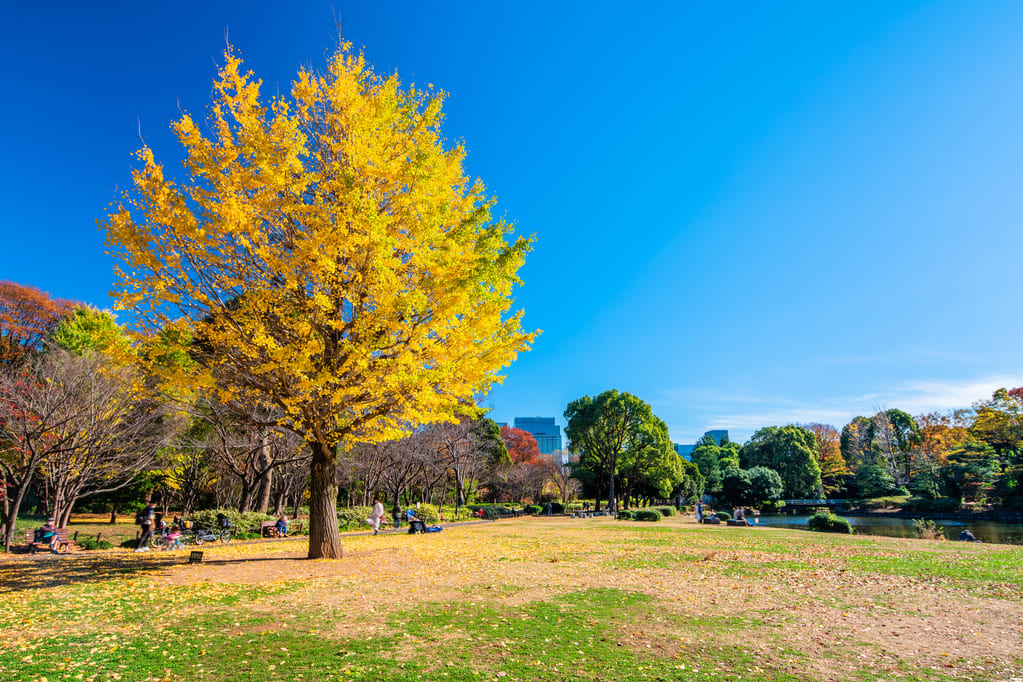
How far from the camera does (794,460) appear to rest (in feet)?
210

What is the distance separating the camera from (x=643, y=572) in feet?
36.4

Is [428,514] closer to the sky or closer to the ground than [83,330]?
closer to the ground

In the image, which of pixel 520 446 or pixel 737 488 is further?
pixel 520 446

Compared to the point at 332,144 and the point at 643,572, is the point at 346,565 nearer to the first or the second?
the point at 643,572

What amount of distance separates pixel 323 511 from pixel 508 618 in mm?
7209

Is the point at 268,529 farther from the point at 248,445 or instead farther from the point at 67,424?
the point at 67,424

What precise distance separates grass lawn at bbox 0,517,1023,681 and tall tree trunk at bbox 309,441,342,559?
1.55ft

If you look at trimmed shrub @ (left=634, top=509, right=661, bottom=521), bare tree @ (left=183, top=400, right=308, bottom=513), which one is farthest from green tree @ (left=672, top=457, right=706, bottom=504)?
bare tree @ (left=183, top=400, right=308, bottom=513)

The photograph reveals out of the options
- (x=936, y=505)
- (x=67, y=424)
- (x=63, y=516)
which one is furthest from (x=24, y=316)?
(x=936, y=505)

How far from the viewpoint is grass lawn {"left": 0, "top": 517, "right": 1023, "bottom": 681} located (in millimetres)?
5227

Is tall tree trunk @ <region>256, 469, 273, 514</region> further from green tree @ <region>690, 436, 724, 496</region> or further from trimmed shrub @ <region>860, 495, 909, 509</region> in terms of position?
trimmed shrub @ <region>860, 495, 909, 509</region>

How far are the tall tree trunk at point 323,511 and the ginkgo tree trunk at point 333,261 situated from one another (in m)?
1.05

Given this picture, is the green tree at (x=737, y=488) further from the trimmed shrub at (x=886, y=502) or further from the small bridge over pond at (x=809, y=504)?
the trimmed shrub at (x=886, y=502)

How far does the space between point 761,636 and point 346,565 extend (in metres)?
8.89
